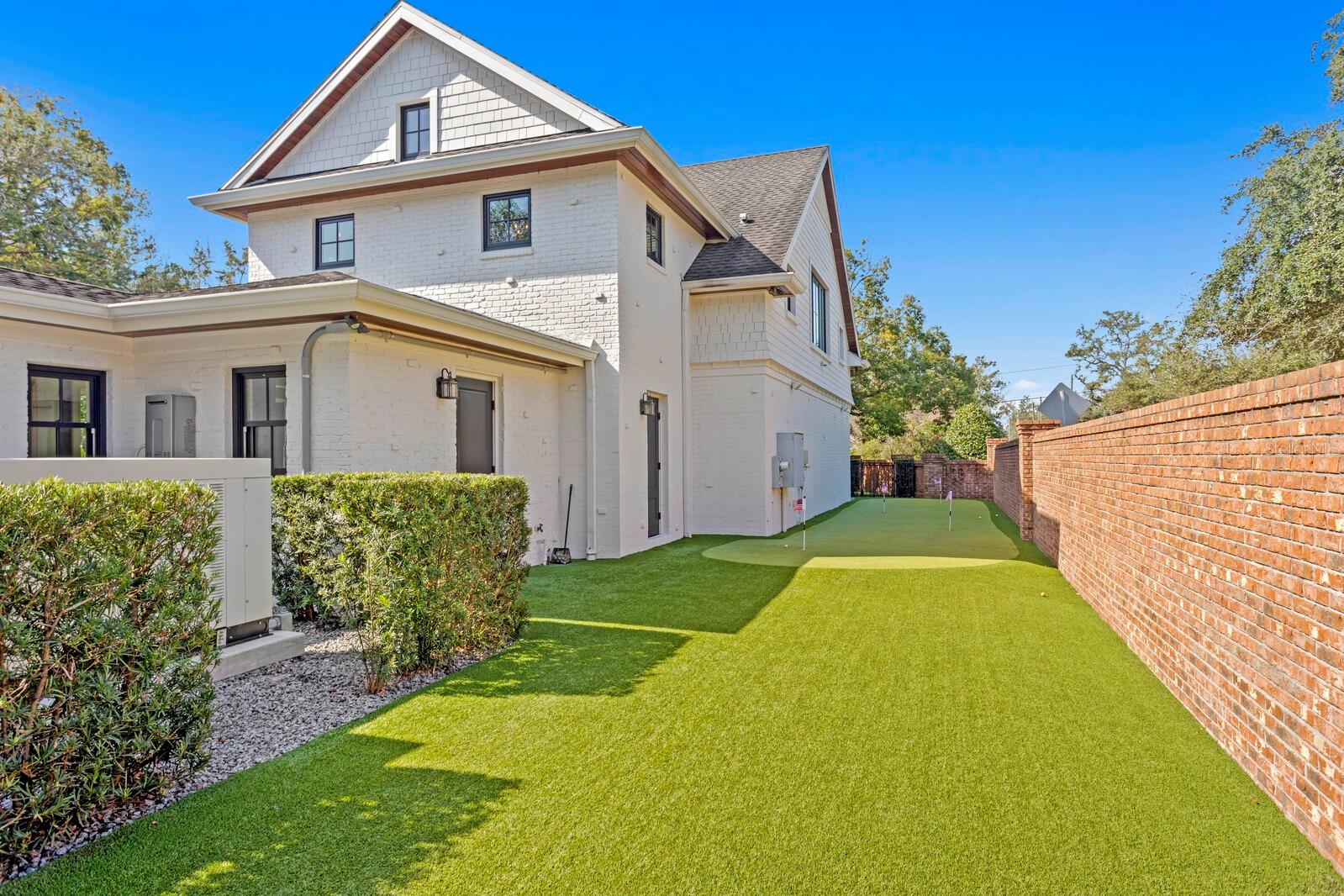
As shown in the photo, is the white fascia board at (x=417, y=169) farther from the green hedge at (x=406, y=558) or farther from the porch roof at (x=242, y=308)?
the green hedge at (x=406, y=558)

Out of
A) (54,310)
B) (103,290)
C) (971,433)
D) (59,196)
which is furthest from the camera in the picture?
(971,433)

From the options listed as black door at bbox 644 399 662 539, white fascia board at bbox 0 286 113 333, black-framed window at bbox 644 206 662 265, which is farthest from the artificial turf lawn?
black-framed window at bbox 644 206 662 265

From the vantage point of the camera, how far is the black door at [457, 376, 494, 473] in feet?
29.2

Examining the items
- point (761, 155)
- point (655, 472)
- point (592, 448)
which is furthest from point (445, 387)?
point (761, 155)

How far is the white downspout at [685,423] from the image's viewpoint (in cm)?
1310

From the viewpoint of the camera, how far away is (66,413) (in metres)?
7.80

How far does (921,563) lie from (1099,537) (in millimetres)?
2939

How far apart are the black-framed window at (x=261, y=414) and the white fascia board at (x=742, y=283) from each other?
7319 mm

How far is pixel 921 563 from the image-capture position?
9578mm

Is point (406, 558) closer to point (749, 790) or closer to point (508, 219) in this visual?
point (749, 790)

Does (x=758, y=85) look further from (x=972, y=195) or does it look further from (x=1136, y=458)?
(x=1136, y=458)

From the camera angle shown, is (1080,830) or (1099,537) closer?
(1080,830)

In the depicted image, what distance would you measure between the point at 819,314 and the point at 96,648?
56.2 ft

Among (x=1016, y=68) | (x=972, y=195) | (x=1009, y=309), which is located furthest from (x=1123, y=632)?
(x=1009, y=309)
